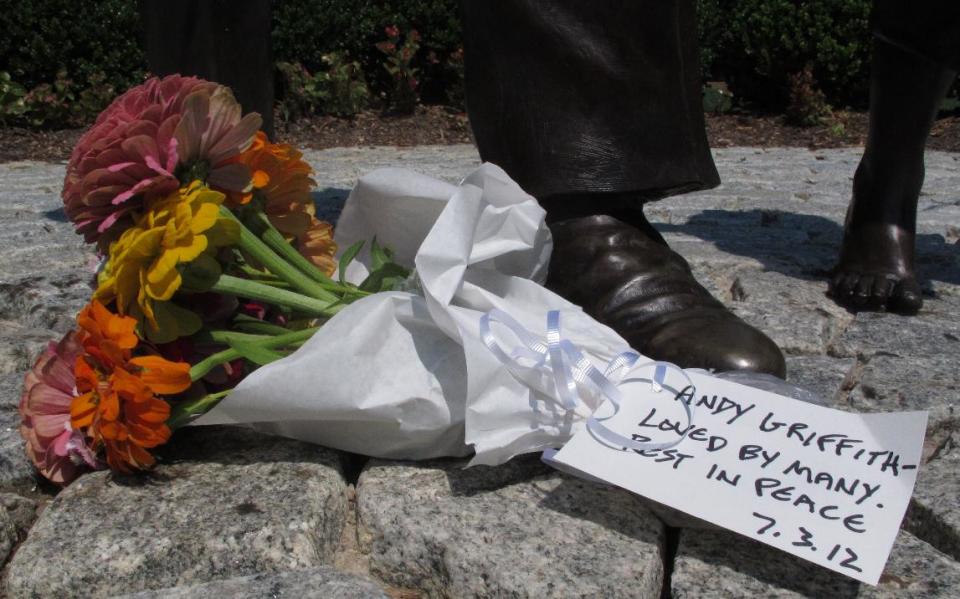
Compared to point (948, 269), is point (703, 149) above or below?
above

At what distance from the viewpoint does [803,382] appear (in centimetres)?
182

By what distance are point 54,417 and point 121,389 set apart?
0.19m

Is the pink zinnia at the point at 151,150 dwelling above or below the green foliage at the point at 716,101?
above

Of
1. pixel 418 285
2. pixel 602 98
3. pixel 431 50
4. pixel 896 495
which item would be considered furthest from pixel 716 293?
pixel 431 50

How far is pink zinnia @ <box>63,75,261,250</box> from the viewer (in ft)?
4.50

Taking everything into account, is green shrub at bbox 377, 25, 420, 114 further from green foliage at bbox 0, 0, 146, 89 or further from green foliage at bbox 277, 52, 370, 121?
green foliage at bbox 0, 0, 146, 89

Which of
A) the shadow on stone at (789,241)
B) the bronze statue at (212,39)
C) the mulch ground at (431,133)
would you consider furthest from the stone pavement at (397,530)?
the mulch ground at (431,133)

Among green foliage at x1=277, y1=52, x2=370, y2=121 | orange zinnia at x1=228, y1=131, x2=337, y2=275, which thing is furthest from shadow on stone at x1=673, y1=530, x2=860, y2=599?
green foliage at x1=277, y1=52, x2=370, y2=121

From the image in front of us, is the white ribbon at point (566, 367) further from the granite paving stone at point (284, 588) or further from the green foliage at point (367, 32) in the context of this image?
the green foliage at point (367, 32)

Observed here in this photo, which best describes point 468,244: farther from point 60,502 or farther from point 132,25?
point 132,25

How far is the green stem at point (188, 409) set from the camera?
1386 mm

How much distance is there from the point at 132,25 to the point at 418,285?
5.92 meters

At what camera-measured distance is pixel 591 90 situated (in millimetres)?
1753

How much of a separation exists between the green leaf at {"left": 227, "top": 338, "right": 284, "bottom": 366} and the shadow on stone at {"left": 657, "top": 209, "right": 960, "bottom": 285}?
168 cm
